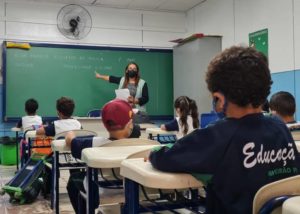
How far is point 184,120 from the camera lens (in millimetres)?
3781

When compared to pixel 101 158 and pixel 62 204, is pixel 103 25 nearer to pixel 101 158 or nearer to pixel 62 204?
pixel 62 204

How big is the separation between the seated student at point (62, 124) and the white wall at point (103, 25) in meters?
3.02

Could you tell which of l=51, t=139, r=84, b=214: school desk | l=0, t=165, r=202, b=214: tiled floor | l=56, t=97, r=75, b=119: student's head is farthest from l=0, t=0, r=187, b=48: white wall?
l=51, t=139, r=84, b=214: school desk

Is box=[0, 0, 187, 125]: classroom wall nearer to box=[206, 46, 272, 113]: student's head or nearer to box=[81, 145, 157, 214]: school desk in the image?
box=[81, 145, 157, 214]: school desk

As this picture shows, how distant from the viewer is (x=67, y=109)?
357 centimetres

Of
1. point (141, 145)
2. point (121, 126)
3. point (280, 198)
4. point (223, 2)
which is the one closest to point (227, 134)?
point (280, 198)

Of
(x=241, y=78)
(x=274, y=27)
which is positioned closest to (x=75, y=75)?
(x=274, y=27)

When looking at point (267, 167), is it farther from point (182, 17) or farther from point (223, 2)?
point (182, 17)

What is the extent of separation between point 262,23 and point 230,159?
4.42m

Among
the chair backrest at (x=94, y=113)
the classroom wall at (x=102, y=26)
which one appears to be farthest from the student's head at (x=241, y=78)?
the classroom wall at (x=102, y=26)

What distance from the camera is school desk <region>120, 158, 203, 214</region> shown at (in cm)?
95

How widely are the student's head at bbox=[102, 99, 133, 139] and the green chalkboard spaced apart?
178 inches

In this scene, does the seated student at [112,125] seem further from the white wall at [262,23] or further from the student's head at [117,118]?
the white wall at [262,23]

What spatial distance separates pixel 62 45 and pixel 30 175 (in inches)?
128
